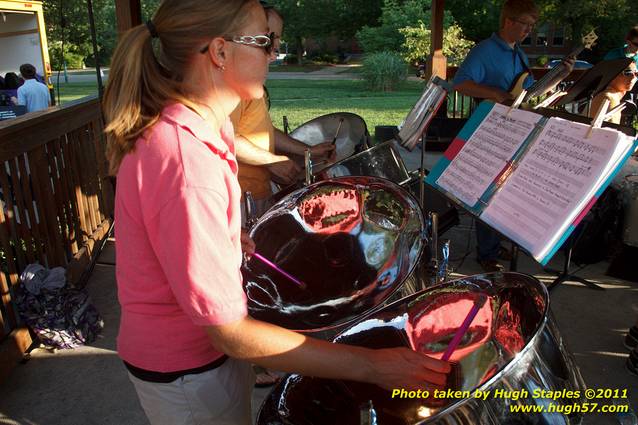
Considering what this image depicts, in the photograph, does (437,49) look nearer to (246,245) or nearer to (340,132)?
(340,132)

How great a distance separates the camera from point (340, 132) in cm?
229

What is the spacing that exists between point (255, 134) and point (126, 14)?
1415 millimetres

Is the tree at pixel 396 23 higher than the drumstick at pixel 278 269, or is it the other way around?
the tree at pixel 396 23

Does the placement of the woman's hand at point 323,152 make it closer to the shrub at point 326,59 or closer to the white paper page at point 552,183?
the white paper page at point 552,183

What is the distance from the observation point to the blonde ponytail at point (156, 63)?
0.65 meters

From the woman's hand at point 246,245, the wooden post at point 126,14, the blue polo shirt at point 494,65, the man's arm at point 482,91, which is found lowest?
the woman's hand at point 246,245

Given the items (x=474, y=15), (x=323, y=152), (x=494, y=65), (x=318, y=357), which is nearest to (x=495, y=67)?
(x=494, y=65)

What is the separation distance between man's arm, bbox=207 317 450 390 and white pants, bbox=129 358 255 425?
15cm

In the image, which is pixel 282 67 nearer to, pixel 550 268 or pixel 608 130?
pixel 550 268

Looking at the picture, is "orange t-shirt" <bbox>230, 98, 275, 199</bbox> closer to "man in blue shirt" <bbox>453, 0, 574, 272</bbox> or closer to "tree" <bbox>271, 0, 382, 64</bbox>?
"man in blue shirt" <bbox>453, 0, 574, 272</bbox>

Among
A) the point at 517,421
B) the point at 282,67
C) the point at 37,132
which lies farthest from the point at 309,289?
the point at 282,67

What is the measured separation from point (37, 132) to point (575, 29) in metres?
18.0

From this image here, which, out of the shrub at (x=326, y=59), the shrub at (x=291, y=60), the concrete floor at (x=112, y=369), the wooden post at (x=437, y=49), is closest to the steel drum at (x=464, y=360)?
the concrete floor at (x=112, y=369)

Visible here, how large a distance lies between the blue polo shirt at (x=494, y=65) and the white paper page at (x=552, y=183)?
1.52 m
